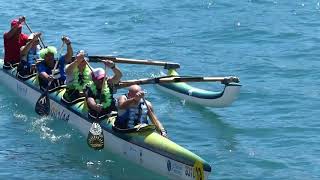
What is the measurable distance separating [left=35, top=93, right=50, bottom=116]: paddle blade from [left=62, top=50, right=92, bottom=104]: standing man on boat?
0.60m

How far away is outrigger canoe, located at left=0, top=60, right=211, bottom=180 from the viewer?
44.3 feet

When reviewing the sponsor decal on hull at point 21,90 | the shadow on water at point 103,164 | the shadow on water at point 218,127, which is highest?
the sponsor decal on hull at point 21,90

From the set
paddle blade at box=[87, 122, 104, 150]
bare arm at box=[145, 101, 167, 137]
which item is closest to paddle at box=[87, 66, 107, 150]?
paddle blade at box=[87, 122, 104, 150]

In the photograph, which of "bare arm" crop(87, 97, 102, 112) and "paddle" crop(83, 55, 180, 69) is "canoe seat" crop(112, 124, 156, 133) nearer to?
"bare arm" crop(87, 97, 102, 112)

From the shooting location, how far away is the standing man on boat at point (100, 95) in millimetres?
15938

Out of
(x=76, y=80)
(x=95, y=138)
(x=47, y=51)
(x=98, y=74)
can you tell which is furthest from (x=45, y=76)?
(x=95, y=138)

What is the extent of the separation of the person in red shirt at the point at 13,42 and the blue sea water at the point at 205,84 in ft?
2.89

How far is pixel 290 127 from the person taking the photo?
17.7m

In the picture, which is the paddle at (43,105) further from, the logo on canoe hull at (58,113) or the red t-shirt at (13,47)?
the red t-shirt at (13,47)

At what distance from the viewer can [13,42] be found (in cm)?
1981

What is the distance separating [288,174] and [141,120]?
321 cm

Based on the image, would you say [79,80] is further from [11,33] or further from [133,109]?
[11,33]

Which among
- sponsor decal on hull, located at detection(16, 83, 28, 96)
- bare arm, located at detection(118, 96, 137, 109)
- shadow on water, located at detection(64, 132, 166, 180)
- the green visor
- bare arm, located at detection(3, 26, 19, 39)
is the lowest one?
shadow on water, located at detection(64, 132, 166, 180)

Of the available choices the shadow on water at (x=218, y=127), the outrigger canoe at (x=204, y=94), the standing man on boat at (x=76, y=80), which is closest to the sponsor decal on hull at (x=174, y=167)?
the shadow on water at (x=218, y=127)
